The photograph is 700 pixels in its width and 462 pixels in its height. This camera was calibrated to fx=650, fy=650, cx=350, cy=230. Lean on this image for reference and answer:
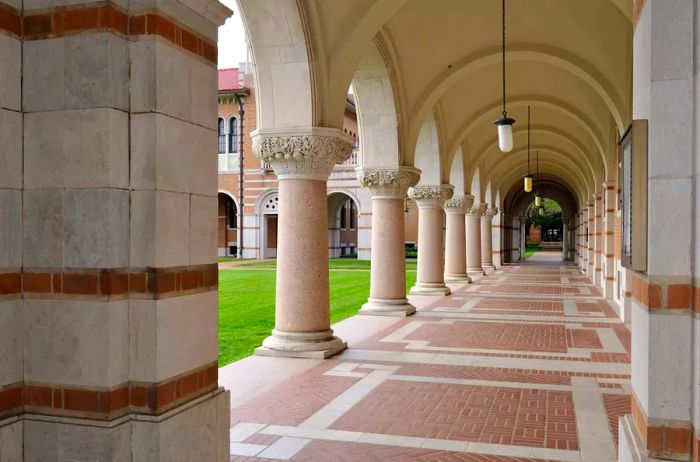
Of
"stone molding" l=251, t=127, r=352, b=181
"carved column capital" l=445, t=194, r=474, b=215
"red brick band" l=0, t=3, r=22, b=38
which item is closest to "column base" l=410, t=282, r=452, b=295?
"carved column capital" l=445, t=194, r=474, b=215

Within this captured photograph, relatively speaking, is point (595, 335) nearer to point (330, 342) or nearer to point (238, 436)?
point (330, 342)

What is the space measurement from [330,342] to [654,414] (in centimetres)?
599

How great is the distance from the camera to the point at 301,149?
8.59 metres

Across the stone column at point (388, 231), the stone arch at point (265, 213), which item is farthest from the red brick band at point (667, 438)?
the stone arch at point (265, 213)

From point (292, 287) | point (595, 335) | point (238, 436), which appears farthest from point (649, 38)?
point (595, 335)

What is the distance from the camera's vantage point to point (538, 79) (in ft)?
53.5

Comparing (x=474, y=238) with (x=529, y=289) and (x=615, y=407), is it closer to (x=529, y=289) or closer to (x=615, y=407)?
(x=529, y=289)

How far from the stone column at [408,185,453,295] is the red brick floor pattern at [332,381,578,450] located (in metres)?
9.12

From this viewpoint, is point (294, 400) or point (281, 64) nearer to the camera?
point (294, 400)

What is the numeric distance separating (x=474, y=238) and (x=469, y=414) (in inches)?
750

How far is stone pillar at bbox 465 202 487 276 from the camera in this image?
24.6 m

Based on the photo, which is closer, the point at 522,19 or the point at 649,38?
the point at 649,38

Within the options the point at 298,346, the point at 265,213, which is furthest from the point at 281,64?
the point at 265,213

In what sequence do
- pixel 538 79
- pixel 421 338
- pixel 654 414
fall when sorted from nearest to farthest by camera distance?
pixel 654 414 → pixel 421 338 → pixel 538 79
